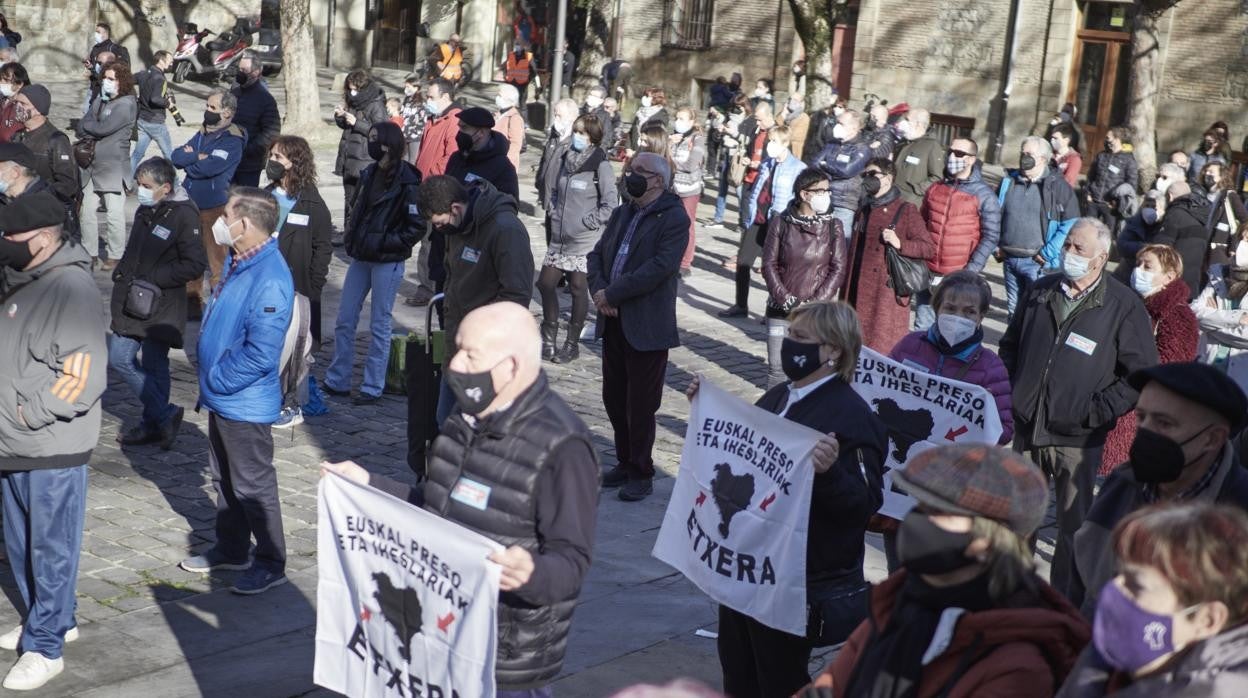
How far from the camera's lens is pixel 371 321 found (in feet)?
34.6

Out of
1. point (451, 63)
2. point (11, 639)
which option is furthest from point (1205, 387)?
point (451, 63)

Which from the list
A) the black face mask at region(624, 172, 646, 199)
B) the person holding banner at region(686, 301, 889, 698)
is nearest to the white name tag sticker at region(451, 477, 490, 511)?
the person holding banner at region(686, 301, 889, 698)

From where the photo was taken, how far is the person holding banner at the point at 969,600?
3262 mm

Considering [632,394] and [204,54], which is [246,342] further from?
[204,54]

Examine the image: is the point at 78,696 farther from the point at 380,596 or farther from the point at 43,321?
the point at 380,596

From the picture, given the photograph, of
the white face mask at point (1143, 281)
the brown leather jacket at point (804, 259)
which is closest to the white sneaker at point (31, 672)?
the white face mask at point (1143, 281)

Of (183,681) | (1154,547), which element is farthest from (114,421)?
(1154,547)

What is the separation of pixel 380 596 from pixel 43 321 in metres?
2.14

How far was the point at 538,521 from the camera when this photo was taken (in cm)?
438

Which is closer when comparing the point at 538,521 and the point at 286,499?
the point at 538,521

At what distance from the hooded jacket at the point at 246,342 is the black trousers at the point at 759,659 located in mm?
2662

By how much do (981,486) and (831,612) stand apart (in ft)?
5.84

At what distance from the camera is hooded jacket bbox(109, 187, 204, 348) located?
9086 millimetres

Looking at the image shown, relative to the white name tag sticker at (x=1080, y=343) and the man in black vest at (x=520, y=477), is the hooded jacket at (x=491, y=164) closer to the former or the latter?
the white name tag sticker at (x=1080, y=343)
